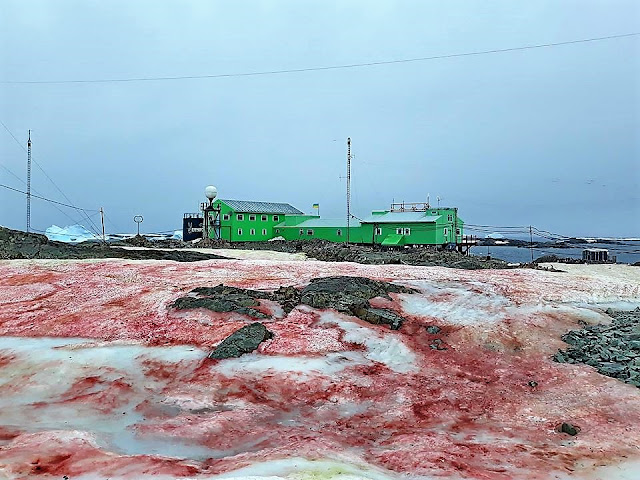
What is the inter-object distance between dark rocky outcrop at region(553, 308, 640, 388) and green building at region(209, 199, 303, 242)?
166ft

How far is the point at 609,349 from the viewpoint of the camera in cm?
1255

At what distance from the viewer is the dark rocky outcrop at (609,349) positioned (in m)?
11.2

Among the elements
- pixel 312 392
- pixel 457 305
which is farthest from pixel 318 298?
pixel 312 392

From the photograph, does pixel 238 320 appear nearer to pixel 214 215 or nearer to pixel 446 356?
pixel 446 356

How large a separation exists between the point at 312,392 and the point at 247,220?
176 feet

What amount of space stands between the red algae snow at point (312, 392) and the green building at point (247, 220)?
43.1 meters

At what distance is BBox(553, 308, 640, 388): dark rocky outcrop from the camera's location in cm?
1124

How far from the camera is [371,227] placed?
60562 mm

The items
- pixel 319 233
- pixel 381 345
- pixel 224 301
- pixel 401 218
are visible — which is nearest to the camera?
pixel 381 345

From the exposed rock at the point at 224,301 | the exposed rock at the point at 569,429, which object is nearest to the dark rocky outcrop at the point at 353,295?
the exposed rock at the point at 224,301

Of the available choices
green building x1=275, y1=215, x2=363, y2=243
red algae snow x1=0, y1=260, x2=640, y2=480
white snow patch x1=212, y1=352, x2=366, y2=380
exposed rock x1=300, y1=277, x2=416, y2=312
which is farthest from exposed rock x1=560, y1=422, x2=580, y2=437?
green building x1=275, y1=215, x2=363, y2=243

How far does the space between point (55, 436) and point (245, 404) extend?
343 centimetres

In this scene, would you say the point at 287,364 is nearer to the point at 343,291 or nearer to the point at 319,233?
the point at 343,291

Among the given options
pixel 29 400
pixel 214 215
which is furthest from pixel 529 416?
pixel 214 215
